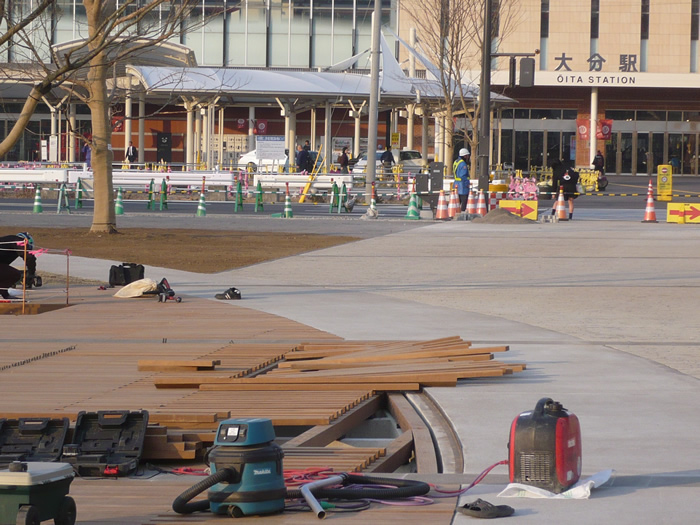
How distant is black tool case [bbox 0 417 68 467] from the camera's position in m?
6.43

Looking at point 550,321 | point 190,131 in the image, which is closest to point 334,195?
point 190,131

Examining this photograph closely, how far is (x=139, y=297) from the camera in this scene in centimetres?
1409

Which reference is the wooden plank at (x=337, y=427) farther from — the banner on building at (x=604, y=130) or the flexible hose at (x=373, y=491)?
the banner on building at (x=604, y=130)

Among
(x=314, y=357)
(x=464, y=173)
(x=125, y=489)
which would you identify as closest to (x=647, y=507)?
(x=125, y=489)

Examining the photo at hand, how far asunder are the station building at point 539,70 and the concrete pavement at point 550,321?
4229cm

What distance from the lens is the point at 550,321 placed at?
1234cm

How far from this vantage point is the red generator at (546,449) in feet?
18.1

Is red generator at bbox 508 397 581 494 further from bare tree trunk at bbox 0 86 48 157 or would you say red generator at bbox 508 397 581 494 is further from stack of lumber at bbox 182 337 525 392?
bare tree trunk at bbox 0 86 48 157

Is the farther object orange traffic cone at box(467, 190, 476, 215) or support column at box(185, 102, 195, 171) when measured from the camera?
support column at box(185, 102, 195, 171)

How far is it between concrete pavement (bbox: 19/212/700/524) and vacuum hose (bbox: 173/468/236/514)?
1.11 m

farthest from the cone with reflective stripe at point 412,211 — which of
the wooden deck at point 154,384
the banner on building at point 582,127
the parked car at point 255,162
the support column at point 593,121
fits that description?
the banner on building at point 582,127

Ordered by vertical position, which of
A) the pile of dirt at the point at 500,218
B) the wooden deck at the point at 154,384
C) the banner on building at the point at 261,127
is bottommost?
the wooden deck at the point at 154,384

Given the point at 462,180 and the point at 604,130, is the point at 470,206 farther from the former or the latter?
the point at 604,130

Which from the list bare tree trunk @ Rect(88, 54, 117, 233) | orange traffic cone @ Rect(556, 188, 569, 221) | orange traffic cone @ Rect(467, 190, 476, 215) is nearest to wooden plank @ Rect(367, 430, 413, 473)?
bare tree trunk @ Rect(88, 54, 117, 233)
